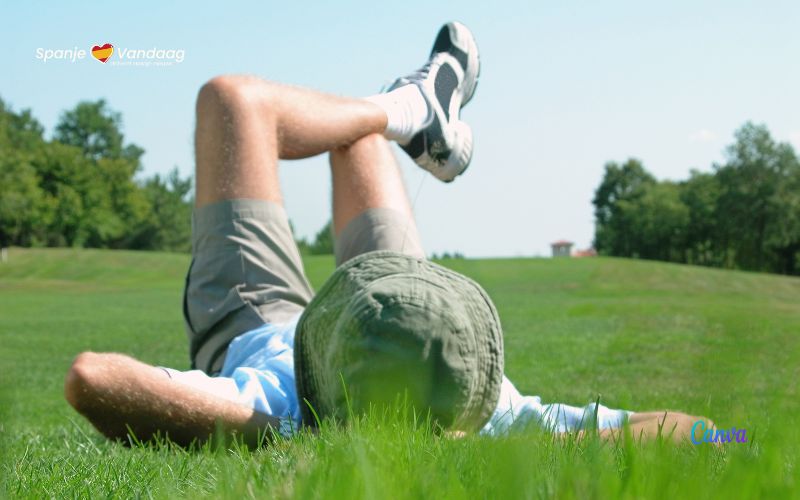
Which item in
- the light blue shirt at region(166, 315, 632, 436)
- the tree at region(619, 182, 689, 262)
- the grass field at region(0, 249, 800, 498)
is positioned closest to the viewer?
the grass field at region(0, 249, 800, 498)

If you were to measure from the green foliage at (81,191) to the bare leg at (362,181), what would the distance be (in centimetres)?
4514

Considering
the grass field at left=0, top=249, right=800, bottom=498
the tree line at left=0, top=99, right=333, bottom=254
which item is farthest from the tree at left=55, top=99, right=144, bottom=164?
the grass field at left=0, top=249, right=800, bottom=498

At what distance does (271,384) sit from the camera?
2.11 m

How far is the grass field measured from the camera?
1.99ft

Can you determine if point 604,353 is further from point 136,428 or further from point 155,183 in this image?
point 155,183

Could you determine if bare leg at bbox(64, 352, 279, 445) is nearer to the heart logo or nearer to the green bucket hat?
the green bucket hat

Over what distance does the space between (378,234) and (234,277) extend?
0.49m

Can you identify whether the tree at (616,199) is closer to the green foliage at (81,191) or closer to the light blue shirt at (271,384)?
the green foliage at (81,191)

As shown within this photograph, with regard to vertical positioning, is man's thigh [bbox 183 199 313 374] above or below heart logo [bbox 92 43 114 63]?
below

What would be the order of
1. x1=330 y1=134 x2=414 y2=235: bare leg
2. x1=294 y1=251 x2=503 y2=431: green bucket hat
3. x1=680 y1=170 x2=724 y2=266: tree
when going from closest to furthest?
x1=294 y1=251 x2=503 y2=431: green bucket hat < x1=330 y1=134 x2=414 y2=235: bare leg < x1=680 y1=170 x2=724 y2=266: tree

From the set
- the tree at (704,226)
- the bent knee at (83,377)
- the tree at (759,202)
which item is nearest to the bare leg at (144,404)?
the bent knee at (83,377)

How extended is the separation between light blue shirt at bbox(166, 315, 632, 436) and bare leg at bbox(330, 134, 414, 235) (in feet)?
1.86

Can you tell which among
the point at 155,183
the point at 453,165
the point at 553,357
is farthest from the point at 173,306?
the point at 155,183

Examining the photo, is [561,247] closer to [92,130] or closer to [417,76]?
[92,130]
